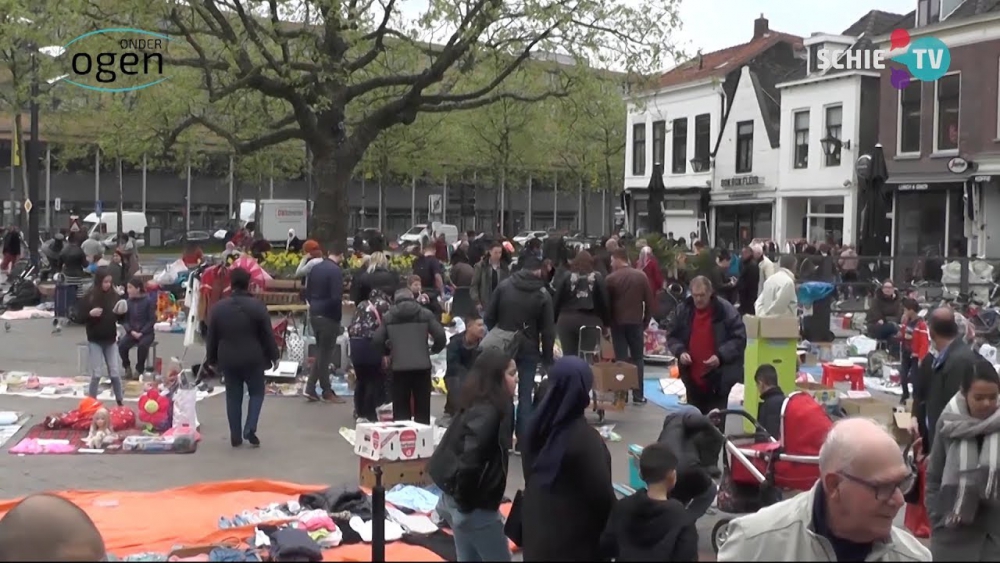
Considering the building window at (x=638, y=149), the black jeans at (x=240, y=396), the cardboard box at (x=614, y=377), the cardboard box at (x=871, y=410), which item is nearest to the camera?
the black jeans at (x=240, y=396)

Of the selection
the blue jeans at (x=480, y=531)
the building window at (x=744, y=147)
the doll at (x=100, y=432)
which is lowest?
the doll at (x=100, y=432)

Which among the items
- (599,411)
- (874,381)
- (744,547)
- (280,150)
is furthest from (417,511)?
(280,150)

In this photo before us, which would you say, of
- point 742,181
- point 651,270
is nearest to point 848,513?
point 651,270

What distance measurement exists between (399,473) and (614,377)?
158 inches

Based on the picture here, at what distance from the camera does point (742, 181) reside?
39062 mm

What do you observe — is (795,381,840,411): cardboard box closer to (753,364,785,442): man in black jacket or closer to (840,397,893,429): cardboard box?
(840,397,893,429): cardboard box

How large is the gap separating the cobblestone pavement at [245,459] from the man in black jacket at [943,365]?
5.41 ft

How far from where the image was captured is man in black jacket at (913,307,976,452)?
671 cm

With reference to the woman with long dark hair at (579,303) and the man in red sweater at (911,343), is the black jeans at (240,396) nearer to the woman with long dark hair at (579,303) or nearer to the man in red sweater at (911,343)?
the woman with long dark hair at (579,303)

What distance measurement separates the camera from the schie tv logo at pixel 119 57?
20.5m

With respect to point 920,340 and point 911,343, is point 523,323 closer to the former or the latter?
point 920,340

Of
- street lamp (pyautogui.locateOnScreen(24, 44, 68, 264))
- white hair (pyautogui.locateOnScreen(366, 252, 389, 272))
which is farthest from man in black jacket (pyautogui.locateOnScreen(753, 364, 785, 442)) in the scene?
street lamp (pyautogui.locateOnScreen(24, 44, 68, 264))

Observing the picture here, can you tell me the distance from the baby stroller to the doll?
6.38 metres

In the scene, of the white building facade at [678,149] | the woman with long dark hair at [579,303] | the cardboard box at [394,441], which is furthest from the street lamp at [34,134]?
the white building facade at [678,149]
